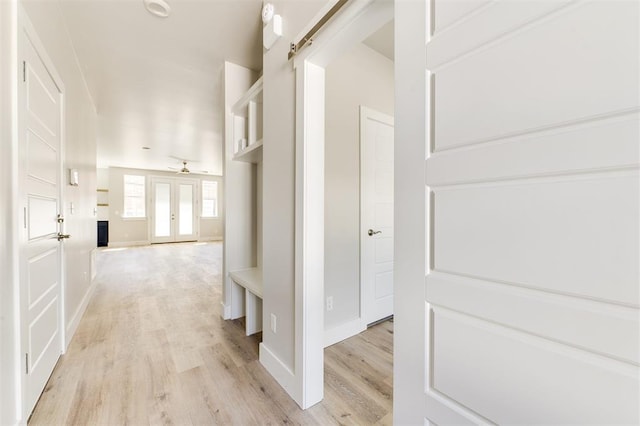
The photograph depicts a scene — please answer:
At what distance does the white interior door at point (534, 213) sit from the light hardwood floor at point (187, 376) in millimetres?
998

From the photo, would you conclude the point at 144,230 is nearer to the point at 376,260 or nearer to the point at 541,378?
the point at 376,260

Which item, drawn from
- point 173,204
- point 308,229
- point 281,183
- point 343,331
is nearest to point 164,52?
point 281,183

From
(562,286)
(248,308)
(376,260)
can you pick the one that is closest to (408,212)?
(562,286)

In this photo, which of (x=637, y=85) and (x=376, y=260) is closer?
(x=637, y=85)

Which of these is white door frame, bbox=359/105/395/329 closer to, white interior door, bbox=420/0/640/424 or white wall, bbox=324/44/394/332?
white wall, bbox=324/44/394/332

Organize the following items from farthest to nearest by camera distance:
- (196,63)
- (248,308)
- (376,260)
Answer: (196,63) < (376,260) < (248,308)

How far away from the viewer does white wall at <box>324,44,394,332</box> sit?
2275 millimetres

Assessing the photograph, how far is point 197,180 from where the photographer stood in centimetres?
988

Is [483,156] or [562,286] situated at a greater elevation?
[483,156]

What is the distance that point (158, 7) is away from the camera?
206 centimetres

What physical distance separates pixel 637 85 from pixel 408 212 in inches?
21.4

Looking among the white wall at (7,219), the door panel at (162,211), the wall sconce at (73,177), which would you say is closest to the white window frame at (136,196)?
the door panel at (162,211)

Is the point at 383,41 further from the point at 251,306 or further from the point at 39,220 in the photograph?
the point at 39,220

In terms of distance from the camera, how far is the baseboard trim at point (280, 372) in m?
1.59
